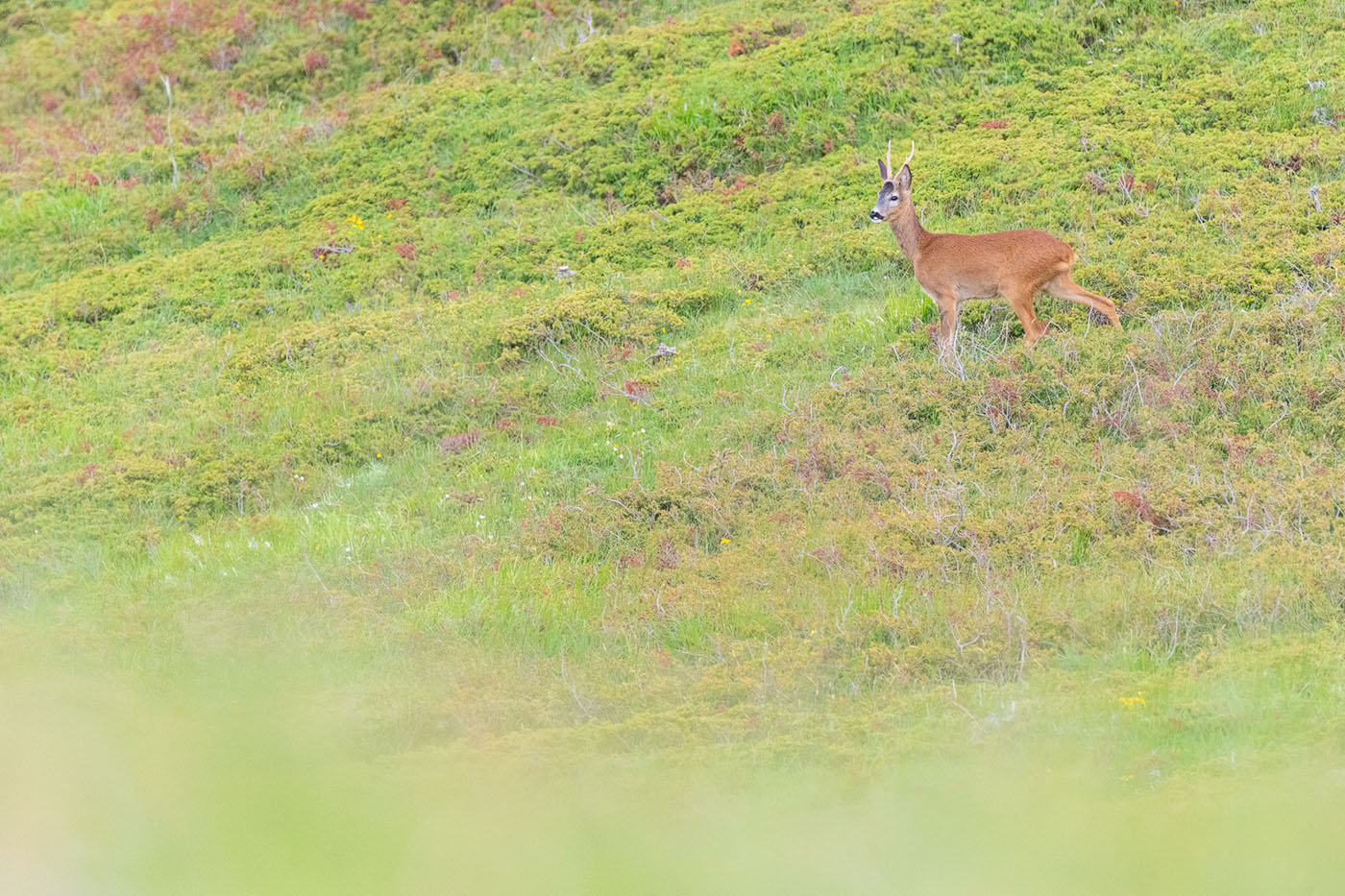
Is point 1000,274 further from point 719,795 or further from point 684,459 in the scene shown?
point 719,795

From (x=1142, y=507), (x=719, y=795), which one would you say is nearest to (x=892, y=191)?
(x=1142, y=507)

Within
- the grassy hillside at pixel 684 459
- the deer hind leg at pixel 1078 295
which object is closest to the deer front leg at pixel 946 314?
the grassy hillside at pixel 684 459

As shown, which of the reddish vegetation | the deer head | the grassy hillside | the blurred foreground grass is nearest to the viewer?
the blurred foreground grass

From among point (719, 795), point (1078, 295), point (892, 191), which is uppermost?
point (892, 191)

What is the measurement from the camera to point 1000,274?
11539 millimetres

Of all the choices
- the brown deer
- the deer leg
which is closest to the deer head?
the brown deer

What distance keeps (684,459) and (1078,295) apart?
3.62 m

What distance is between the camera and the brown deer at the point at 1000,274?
37.7 ft

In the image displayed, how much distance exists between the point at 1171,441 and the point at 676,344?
5057 mm

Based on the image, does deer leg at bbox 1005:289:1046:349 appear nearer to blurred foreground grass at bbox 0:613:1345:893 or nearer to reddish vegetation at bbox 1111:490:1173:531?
reddish vegetation at bbox 1111:490:1173:531

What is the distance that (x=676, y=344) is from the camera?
43.9 ft

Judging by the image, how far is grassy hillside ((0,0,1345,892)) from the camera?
604 centimetres

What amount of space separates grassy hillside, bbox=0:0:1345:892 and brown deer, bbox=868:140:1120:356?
0.26 meters

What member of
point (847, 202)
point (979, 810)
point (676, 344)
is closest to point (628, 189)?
point (847, 202)
